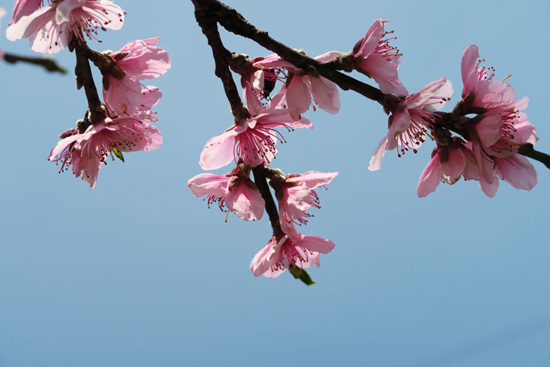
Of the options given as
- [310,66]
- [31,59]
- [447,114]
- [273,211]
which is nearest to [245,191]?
[273,211]

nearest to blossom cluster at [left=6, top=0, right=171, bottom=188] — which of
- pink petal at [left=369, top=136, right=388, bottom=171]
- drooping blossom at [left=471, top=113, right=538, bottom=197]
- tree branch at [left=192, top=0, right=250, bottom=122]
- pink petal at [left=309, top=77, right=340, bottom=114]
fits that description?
tree branch at [left=192, top=0, right=250, bottom=122]

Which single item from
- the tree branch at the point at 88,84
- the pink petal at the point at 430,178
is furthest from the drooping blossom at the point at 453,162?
the tree branch at the point at 88,84

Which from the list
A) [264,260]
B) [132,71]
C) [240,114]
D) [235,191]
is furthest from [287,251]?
[132,71]

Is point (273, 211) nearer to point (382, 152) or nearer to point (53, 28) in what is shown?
point (382, 152)

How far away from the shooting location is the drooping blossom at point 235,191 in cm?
141

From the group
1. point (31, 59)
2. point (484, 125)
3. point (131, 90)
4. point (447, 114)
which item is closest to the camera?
point (31, 59)

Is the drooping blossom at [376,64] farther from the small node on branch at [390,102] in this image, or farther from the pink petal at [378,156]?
the pink petal at [378,156]

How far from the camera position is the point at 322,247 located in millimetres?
1548

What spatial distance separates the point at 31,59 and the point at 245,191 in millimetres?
1032

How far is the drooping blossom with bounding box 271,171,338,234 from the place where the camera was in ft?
4.83

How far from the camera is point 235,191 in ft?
4.78

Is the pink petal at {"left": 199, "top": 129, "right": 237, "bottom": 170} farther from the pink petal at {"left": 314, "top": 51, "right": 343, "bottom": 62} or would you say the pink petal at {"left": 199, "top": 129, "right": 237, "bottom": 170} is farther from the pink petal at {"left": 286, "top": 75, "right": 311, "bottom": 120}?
the pink petal at {"left": 314, "top": 51, "right": 343, "bottom": 62}

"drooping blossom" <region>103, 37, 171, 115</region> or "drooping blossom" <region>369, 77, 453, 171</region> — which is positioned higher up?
"drooping blossom" <region>103, 37, 171, 115</region>

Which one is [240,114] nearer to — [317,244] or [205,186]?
[205,186]
